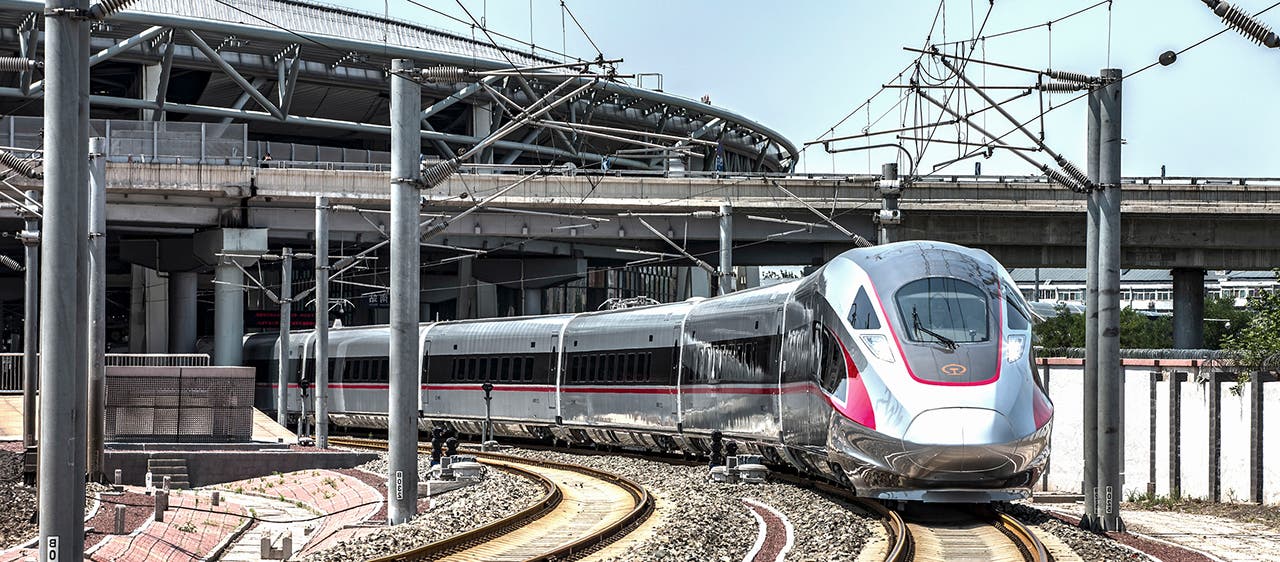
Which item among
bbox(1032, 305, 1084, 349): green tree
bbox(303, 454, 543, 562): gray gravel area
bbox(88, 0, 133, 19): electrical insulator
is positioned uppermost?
bbox(88, 0, 133, 19): electrical insulator

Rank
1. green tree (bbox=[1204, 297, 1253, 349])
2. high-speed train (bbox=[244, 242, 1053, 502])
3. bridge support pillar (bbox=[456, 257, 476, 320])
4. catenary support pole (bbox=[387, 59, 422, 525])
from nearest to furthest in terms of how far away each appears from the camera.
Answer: high-speed train (bbox=[244, 242, 1053, 502])
catenary support pole (bbox=[387, 59, 422, 525])
bridge support pillar (bbox=[456, 257, 476, 320])
green tree (bbox=[1204, 297, 1253, 349])

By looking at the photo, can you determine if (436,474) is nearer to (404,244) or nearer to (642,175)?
(404,244)

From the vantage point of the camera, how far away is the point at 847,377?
19109 mm

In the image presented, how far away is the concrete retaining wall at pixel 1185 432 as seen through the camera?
2491cm

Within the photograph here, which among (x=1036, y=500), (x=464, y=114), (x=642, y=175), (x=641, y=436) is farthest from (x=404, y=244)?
(x=464, y=114)

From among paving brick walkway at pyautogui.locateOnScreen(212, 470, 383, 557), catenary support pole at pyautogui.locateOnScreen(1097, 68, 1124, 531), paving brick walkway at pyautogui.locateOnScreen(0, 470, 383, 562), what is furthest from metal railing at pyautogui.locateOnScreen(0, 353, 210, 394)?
catenary support pole at pyautogui.locateOnScreen(1097, 68, 1124, 531)

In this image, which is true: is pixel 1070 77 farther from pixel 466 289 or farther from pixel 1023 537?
pixel 466 289

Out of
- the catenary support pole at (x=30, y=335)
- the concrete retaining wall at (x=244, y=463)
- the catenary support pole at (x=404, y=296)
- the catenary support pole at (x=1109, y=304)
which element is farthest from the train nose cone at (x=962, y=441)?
the catenary support pole at (x=30, y=335)

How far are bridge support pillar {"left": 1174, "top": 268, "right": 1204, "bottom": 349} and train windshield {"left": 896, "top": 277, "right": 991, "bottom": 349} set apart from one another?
133 feet

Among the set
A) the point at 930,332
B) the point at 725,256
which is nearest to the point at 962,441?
the point at 930,332

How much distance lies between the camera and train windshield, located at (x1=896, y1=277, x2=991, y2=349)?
60.2ft

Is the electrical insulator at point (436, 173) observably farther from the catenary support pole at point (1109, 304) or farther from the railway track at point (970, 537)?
the catenary support pole at point (1109, 304)

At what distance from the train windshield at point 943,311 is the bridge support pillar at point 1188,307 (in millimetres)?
40585

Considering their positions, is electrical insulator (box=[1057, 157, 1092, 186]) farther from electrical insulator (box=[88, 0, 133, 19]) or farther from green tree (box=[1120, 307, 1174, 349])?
green tree (box=[1120, 307, 1174, 349])
